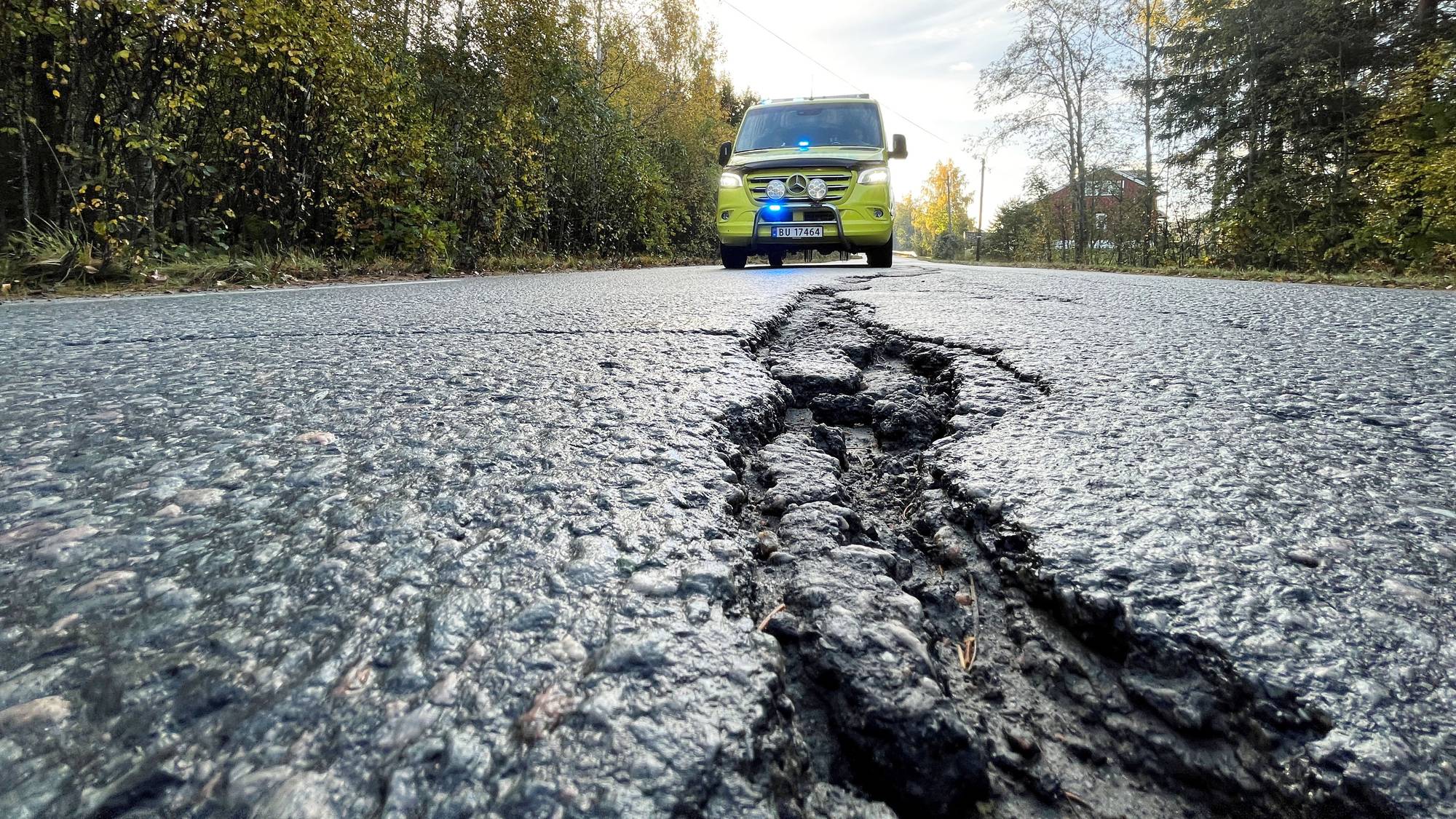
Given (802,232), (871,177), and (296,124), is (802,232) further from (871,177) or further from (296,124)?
(296,124)

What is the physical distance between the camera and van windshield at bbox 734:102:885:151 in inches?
326

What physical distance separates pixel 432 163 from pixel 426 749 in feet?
24.8

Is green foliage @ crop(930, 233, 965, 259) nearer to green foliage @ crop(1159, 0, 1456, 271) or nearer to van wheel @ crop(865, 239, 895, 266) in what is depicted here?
green foliage @ crop(1159, 0, 1456, 271)

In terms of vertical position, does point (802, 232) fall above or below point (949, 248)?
below

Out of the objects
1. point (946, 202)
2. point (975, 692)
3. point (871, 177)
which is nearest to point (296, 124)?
point (871, 177)

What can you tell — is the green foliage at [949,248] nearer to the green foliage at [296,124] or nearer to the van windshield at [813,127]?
the green foliage at [296,124]

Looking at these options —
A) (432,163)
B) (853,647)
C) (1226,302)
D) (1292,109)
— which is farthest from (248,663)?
(1292,109)

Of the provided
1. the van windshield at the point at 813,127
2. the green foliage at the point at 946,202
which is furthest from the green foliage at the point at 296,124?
the green foliage at the point at 946,202

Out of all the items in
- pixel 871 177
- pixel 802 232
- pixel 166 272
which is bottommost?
pixel 166 272

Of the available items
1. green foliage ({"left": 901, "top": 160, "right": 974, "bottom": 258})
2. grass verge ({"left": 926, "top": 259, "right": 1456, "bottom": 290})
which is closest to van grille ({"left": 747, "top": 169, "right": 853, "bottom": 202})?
grass verge ({"left": 926, "top": 259, "right": 1456, "bottom": 290})

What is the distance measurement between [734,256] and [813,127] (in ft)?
6.13

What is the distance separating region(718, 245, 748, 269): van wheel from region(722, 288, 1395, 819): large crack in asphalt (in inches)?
299

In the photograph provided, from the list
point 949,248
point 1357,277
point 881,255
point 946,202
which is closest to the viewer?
point 1357,277

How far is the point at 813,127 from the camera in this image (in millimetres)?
8461
